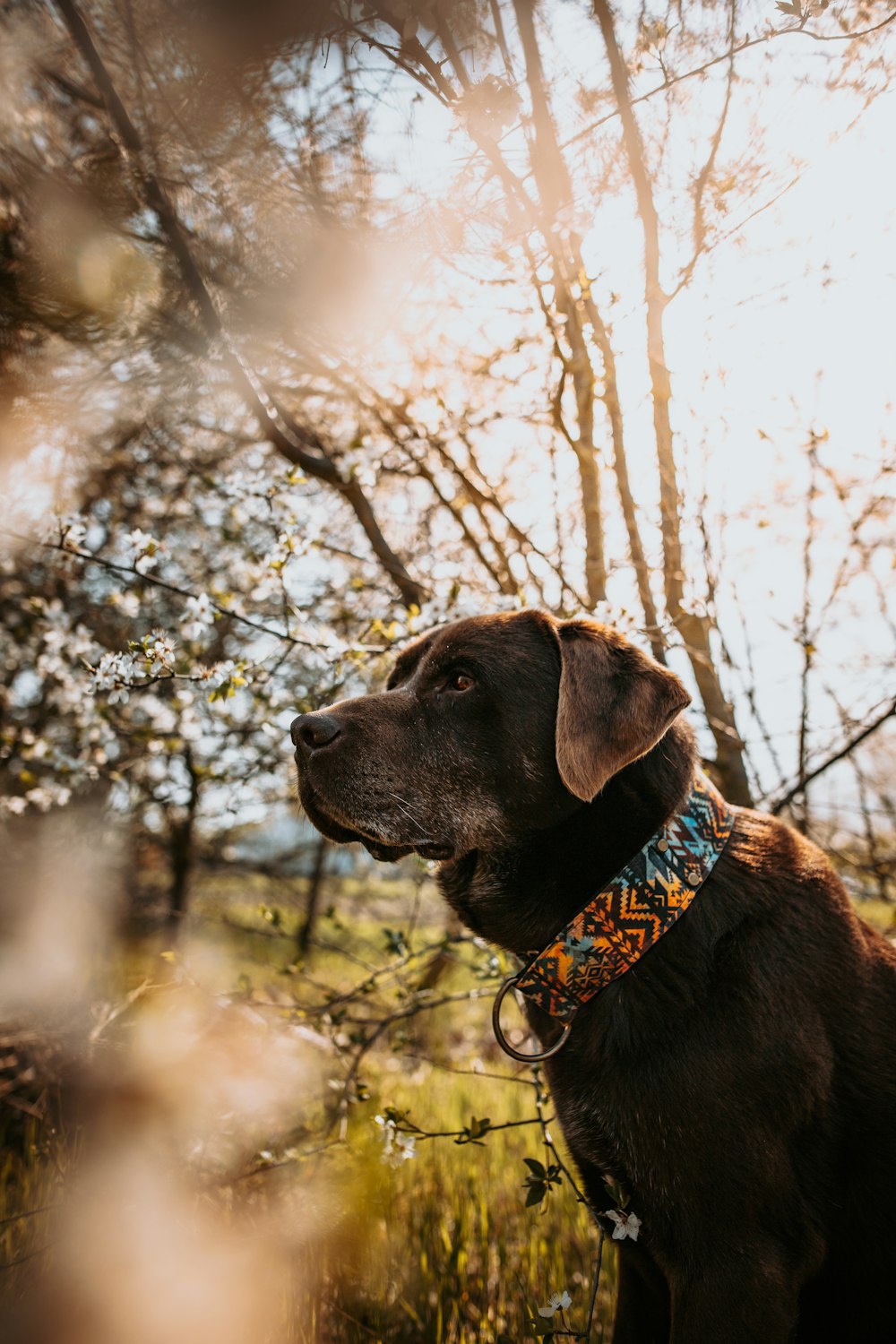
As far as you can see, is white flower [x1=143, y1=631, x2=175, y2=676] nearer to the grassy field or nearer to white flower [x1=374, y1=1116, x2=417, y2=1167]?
the grassy field

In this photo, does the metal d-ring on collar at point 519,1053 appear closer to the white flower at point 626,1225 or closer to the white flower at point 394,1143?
the white flower at point 626,1225

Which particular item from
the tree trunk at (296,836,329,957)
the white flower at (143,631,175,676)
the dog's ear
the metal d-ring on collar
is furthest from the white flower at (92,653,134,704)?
the tree trunk at (296,836,329,957)

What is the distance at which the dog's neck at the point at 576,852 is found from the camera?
2.04 m

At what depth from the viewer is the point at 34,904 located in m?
5.75

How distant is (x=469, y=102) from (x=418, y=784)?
6.72 ft

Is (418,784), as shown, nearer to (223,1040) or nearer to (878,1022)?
(878,1022)

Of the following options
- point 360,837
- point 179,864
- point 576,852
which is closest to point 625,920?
point 576,852

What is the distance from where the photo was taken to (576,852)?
2.11 meters

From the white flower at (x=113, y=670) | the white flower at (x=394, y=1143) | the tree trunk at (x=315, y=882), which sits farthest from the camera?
the tree trunk at (x=315, y=882)

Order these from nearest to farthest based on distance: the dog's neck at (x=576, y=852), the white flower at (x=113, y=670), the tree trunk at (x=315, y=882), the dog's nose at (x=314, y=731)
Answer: the dog's neck at (x=576, y=852)
the dog's nose at (x=314, y=731)
the white flower at (x=113, y=670)
the tree trunk at (x=315, y=882)

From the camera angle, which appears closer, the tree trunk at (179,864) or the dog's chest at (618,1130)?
the dog's chest at (618,1130)

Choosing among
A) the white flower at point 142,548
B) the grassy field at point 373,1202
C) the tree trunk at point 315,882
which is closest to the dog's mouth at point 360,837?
the grassy field at point 373,1202

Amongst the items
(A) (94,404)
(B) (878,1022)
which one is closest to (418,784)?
(B) (878,1022)

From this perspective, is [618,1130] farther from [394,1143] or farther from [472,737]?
[472,737]
